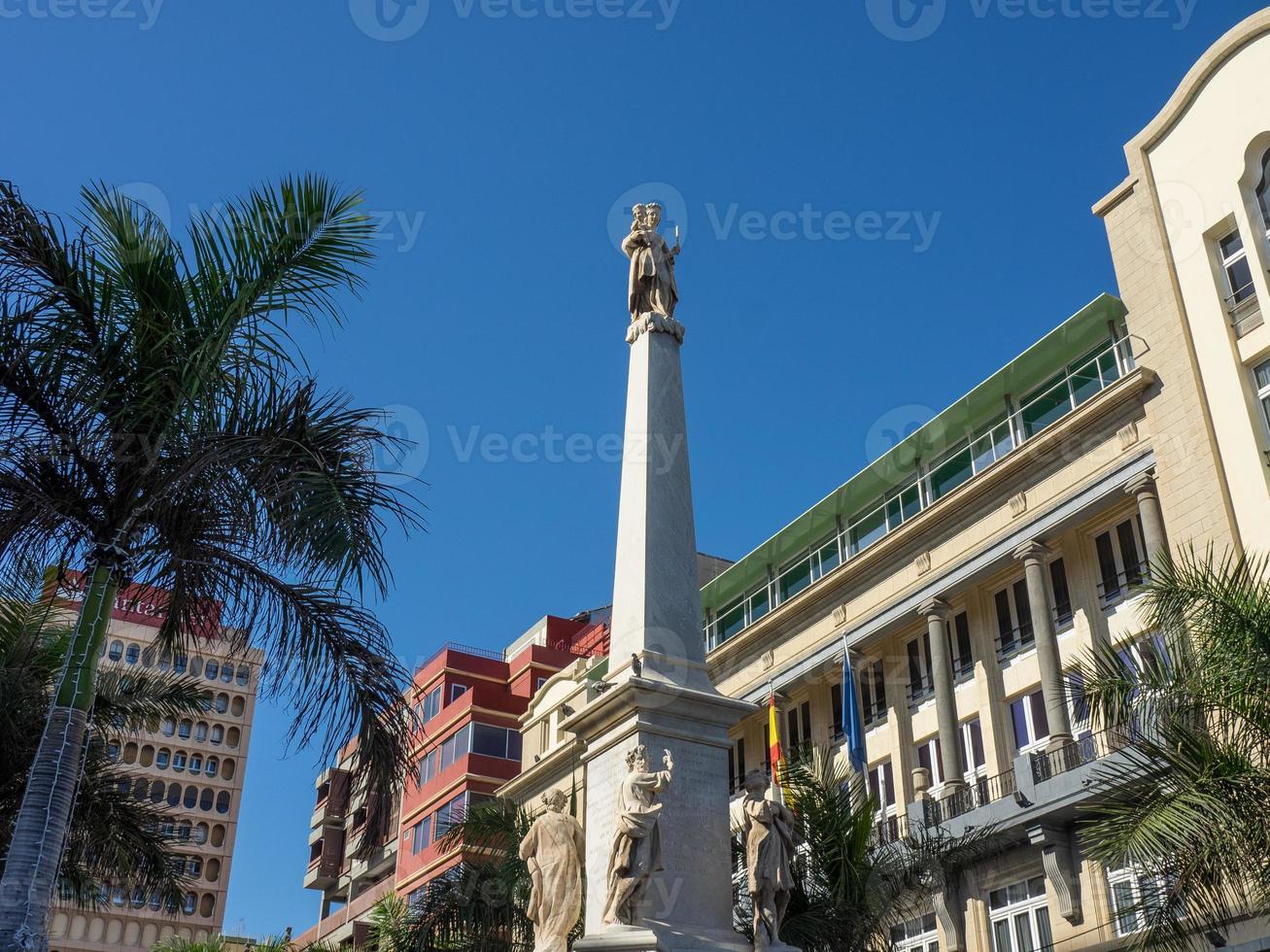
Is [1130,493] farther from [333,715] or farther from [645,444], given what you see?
[333,715]

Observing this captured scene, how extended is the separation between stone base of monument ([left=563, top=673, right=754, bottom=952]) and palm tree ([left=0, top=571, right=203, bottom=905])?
5.75m

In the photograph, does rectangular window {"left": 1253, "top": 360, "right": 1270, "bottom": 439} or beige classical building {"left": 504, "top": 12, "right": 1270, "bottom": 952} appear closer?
rectangular window {"left": 1253, "top": 360, "right": 1270, "bottom": 439}

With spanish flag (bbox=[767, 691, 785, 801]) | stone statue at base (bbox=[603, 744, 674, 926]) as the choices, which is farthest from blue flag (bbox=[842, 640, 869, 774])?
stone statue at base (bbox=[603, 744, 674, 926])

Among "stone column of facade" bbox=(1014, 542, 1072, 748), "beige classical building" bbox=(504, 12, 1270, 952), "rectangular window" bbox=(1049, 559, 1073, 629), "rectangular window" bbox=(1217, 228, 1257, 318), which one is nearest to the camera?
"beige classical building" bbox=(504, 12, 1270, 952)

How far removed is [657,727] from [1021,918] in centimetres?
1653

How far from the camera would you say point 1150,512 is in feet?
82.7

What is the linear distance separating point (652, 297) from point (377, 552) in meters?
6.54

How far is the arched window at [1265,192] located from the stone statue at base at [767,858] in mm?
18421

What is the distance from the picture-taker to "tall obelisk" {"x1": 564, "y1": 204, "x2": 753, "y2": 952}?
11.5 meters

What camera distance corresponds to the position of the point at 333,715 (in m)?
10.4

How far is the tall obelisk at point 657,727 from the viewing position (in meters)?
11.5

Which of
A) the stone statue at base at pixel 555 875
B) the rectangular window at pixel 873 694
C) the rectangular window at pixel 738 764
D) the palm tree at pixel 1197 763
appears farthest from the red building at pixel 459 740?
the palm tree at pixel 1197 763

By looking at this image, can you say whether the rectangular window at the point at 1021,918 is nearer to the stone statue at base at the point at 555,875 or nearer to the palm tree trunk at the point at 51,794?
the stone statue at base at the point at 555,875

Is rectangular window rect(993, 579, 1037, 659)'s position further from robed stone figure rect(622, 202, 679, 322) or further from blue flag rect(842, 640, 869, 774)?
robed stone figure rect(622, 202, 679, 322)
